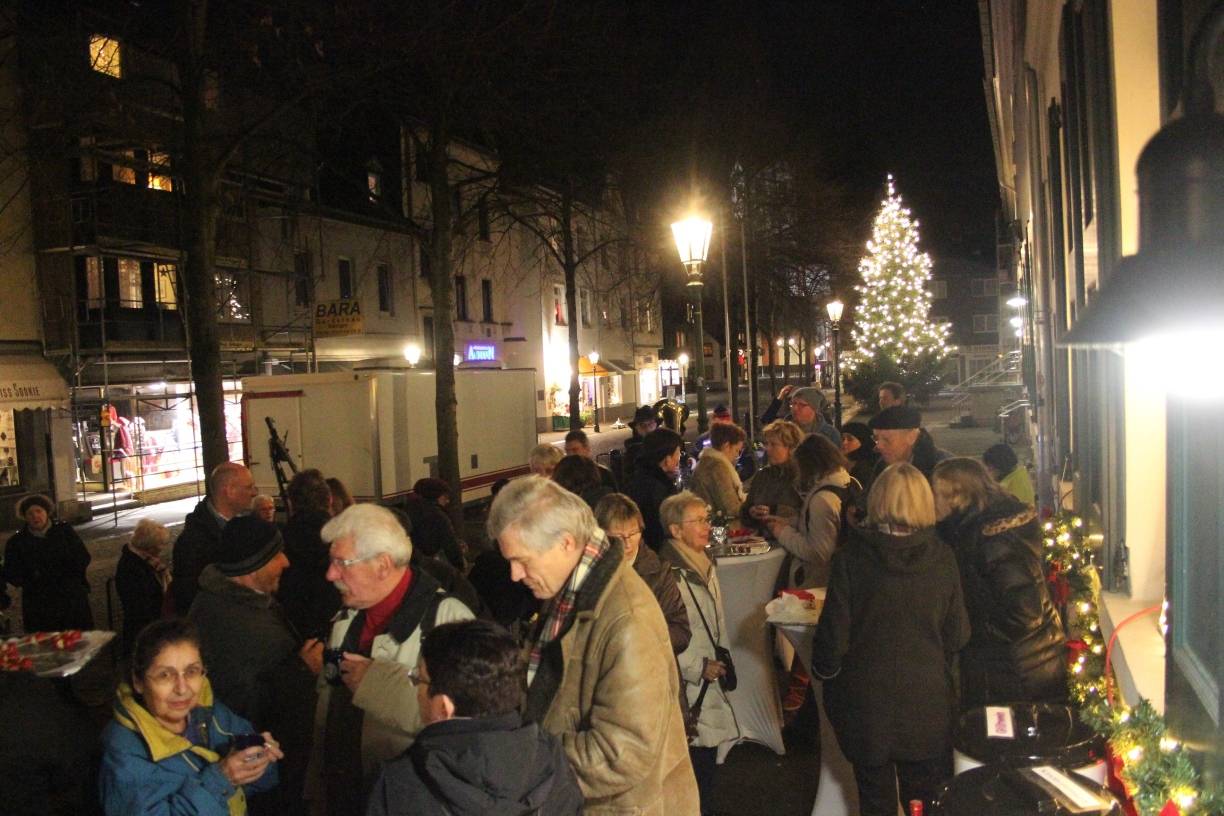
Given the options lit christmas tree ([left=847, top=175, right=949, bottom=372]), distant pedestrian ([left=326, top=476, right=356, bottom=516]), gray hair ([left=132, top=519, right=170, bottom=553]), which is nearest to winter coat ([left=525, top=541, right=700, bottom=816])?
distant pedestrian ([left=326, top=476, right=356, bottom=516])

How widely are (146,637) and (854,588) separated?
2721 millimetres

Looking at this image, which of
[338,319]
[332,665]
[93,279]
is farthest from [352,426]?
[332,665]

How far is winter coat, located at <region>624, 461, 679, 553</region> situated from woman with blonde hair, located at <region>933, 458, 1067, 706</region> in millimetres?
3074

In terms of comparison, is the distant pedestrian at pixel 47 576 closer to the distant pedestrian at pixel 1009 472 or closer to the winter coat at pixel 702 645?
the winter coat at pixel 702 645

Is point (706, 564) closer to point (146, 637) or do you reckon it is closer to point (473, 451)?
point (146, 637)

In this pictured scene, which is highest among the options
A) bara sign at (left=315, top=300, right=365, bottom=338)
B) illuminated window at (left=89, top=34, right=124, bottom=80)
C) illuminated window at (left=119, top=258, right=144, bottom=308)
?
illuminated window at (left=89, top=34, right=124, bottom=80)

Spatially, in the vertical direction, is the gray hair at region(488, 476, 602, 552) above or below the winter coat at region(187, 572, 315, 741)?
above

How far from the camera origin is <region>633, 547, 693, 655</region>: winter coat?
4.35m

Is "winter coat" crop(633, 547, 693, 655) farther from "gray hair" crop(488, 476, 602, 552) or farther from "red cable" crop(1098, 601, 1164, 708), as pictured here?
"red cable" crop(1098, 601, 1164, 708)

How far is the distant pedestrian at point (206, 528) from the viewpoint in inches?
235

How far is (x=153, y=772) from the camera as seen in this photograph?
10.1 ft

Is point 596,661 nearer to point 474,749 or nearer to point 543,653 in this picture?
point 543,653

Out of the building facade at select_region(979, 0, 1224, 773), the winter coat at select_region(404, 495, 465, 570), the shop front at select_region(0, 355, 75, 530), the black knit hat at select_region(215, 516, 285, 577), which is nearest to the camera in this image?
the building facade at select_region(979, 0, 1224, 773)

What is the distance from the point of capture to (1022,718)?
3.70 meters
